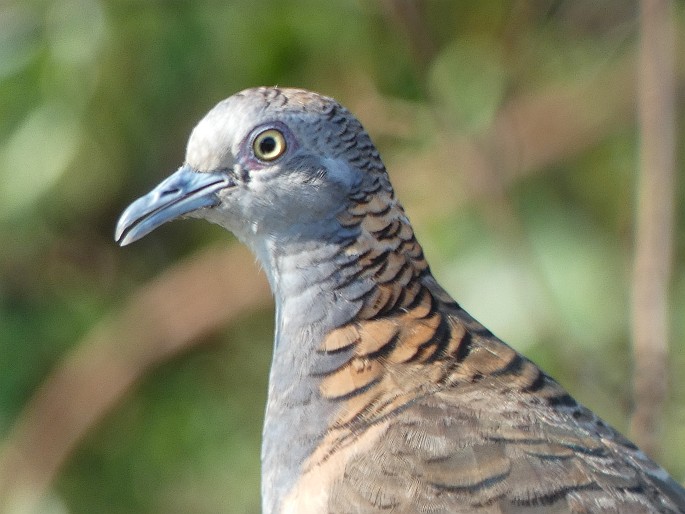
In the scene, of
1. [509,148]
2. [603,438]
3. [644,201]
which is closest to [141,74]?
[509,148]

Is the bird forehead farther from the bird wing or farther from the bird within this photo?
the bird wing

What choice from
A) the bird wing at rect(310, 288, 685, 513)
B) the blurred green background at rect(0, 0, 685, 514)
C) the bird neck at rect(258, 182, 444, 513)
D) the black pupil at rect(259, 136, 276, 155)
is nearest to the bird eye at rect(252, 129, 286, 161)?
the black pupil at rect(259, 136, 276, 155)

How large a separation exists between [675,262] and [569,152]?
2.09 ft

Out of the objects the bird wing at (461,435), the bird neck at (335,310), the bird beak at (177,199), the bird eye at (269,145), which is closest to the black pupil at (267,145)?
the bird eye at (269,145)

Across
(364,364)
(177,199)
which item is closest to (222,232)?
(177,199)

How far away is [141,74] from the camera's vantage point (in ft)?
16.4

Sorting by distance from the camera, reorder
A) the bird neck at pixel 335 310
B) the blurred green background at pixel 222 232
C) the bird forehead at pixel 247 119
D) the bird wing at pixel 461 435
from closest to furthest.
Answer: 1. the bird wing at pixel 461 435
2. the bird neck at pixel 335 310
3. the bird forehead at pixel 247 119
4. the blurred green background at pixel 222 232

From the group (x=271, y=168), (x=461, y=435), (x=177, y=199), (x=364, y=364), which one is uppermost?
(x=271, y=168)

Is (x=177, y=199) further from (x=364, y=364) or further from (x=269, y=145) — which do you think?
(x=364, y=364)

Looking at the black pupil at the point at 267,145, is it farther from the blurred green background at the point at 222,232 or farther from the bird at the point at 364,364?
the blurred green background at the point at 222,232

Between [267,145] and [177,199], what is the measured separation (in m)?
0.24

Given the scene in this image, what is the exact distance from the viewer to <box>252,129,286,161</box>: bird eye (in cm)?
268

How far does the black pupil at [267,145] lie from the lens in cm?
269

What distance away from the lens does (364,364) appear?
8.48 ft
